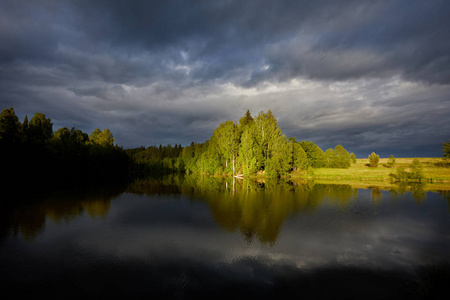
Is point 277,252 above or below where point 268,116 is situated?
below

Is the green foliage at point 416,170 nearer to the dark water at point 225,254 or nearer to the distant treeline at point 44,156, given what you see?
the dark water at point 225,254

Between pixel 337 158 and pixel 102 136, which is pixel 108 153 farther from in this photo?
Result: pixel 337 158

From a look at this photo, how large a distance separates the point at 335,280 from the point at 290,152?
65.1m

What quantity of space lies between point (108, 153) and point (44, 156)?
→ 847 inches

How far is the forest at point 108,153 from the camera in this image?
36625mm

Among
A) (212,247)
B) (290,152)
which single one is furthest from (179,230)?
(290,152)

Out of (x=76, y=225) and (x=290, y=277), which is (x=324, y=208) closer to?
(x=290, y=277)

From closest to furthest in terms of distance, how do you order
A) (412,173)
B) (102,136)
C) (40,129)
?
1. (40,129)
2. (412,173)
3. (102,136)

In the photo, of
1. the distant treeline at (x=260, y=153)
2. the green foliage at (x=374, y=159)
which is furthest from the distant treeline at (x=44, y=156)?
the green foliage at (x=374, y=159)

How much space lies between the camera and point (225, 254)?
1007 centimetres

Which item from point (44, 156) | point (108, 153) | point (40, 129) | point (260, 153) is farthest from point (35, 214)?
point (260, 153)

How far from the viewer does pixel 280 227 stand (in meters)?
14.3

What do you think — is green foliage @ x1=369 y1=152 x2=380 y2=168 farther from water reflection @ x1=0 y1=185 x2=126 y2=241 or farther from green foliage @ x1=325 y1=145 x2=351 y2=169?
water reflection @ x1=0 y1=185 x2=126 y2=241

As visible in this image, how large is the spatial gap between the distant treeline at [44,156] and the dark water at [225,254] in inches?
930
